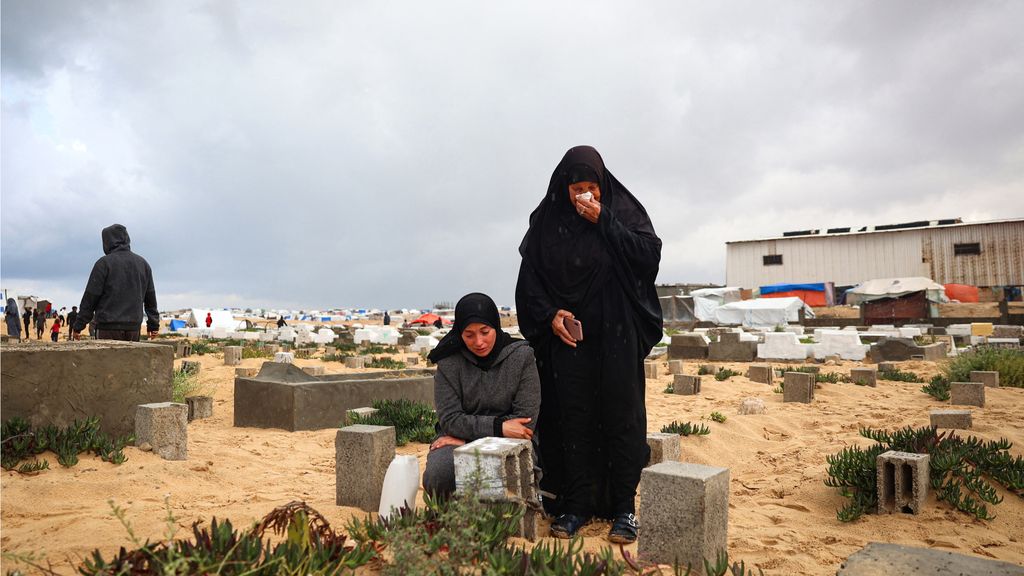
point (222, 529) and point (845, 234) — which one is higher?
point (845, 234)

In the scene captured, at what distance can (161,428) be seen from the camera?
5.00 meters

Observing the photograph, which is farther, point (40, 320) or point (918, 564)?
point (40, 320)

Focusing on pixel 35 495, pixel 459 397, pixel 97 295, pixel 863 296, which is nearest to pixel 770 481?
pixel 459 397

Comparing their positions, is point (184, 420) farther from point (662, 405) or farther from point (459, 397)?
point (662, 405)

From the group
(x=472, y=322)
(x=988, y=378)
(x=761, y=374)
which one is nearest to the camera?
(x=472, y=322)

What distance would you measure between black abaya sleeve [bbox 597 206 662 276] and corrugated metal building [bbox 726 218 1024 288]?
37482 millimetres

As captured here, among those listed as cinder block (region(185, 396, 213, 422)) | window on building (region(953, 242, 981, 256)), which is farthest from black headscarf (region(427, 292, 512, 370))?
window on building (region(953, 242, 981, 256))

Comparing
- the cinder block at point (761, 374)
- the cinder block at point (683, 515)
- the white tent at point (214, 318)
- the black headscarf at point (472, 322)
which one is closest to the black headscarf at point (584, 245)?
the black headscarf at point (472, 322)

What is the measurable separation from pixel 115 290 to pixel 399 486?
15.5 ft

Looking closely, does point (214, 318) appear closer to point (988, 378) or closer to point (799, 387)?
point (799, 387)

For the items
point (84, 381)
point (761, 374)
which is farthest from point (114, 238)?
point (761, 374)

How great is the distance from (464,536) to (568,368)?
1425 mm

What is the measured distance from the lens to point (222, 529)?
8.09ft

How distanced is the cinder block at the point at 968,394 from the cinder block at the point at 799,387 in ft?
5.48
